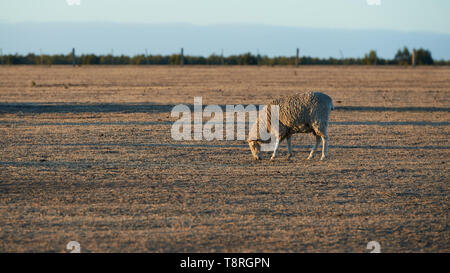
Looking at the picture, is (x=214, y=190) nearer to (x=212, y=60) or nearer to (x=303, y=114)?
(x=303, y=114)

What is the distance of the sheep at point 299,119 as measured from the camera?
38.4ft

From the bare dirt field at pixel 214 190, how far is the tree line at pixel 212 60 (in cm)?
4807

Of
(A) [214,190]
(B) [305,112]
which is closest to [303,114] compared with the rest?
(B) [305,112]

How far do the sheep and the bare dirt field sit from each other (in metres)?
0.40

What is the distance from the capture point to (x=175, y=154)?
12.5 metres

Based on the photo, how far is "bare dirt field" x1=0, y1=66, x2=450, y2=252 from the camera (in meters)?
6.96

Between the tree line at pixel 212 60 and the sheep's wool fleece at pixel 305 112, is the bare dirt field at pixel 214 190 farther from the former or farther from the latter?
the tree line at pixel 212 60

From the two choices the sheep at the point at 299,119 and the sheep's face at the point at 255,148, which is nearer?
the sheep at the point at 299,119

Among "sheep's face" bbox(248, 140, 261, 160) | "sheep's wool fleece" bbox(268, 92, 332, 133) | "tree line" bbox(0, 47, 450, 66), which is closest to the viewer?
"sheep's wool fleece" bbox(268, 92, 332, 133)

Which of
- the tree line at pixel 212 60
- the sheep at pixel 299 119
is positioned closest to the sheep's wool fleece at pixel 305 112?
the sheep at pixel 299 119

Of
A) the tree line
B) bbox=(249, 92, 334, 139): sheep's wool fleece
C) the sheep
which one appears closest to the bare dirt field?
the sheep

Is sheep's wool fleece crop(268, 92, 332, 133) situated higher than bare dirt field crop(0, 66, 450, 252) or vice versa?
sheep's wool fleece crop(268, 92, 332, 133)

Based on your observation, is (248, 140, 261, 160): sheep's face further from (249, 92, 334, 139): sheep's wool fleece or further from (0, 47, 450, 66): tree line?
(0, 47, 450, 66): tree line
